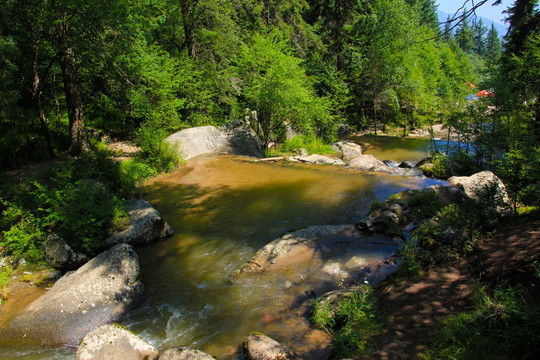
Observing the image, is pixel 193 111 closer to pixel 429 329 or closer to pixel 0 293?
pixel 0 293

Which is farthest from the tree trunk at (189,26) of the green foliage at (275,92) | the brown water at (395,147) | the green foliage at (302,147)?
the brown water at (395,147)

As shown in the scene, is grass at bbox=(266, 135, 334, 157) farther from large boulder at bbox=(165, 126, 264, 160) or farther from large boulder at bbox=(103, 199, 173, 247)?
large boulder at bbox=(103, 199, 173, 247)

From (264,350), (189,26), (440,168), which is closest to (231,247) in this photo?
(264,350)

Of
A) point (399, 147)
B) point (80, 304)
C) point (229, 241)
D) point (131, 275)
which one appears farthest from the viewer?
point (399, 147)

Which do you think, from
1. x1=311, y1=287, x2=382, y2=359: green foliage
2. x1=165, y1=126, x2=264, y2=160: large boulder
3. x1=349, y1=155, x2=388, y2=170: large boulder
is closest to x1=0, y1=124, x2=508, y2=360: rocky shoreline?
x1=311, y1=287, x2=382, y2=359: green foliage

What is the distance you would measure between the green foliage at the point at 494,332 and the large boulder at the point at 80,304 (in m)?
4.54

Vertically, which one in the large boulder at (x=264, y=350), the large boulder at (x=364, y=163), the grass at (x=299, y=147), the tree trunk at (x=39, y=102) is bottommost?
the large boulder at (x=264, y=350)

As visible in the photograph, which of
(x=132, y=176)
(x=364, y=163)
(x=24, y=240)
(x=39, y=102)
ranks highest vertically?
A: (x=39, y=102)

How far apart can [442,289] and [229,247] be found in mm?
4194

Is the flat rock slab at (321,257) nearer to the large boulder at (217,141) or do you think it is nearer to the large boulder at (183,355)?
the large boulder at (183,355)

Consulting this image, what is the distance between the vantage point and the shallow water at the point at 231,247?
4.36 metres

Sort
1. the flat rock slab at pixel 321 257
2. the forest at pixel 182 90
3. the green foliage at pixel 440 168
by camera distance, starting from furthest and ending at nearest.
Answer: the green foliage at pixel 440 168 → the forest at pixel 182 90 → the flat rock slab at pixel 321 257

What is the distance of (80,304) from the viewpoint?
4.64 metres

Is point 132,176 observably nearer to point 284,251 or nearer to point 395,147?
point 284,251
